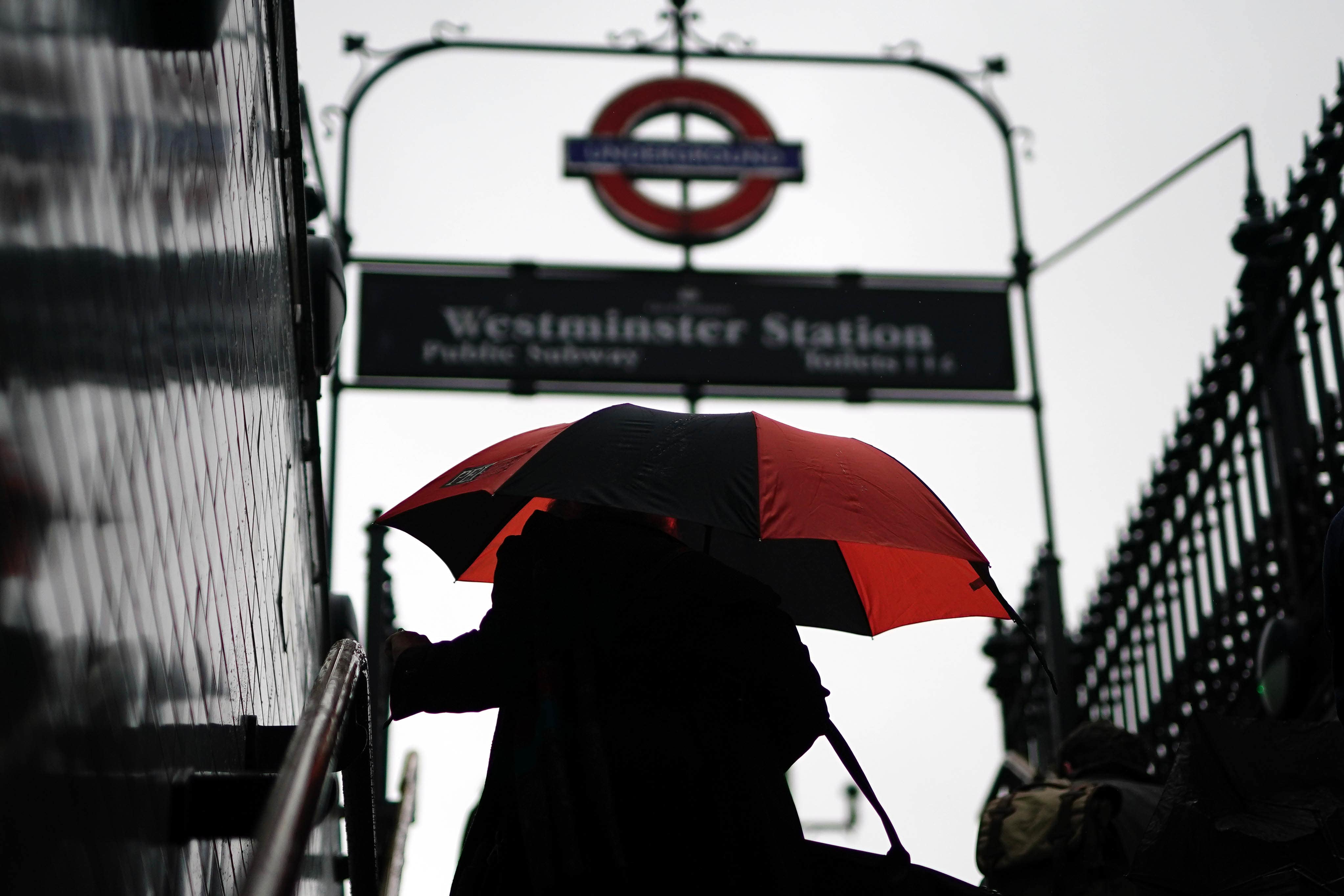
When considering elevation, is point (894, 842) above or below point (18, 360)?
below

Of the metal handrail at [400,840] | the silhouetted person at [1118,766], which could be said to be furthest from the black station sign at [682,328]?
the silhouetted person at [1118,766]

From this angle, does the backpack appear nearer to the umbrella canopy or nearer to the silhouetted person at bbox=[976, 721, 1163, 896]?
the silhouetted person at bbox=[976, 721, 1163, 896]

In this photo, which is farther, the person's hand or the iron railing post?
the iron railing post

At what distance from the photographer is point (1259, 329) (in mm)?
6695

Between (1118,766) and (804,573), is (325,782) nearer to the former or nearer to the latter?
(804,573)

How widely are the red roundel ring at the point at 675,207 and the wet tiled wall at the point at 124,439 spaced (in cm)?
666

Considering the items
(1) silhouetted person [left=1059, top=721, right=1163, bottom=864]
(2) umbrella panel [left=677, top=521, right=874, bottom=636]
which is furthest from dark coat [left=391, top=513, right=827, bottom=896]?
(1) silhouetted person [left=1059, top=721, right=1163, bottom=864]

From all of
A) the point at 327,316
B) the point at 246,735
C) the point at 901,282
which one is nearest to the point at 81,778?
the point at 246,735

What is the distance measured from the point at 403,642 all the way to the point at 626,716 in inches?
17.5

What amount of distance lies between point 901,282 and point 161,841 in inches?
299

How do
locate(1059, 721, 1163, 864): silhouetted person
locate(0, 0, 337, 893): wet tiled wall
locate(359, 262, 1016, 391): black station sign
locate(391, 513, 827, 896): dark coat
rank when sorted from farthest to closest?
locate(359, 262, 1016, 391): black station sign < locate(1059, 721, 1163, 864): silhouetted person < locate(391, 513, 827, 896): dark coat < locate(0, 0, 337, 893): wet tiled wall

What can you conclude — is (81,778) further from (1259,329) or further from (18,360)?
(1259,329)

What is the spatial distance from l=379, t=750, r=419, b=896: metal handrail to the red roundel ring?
4983mm

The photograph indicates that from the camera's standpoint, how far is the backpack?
5043 mm
